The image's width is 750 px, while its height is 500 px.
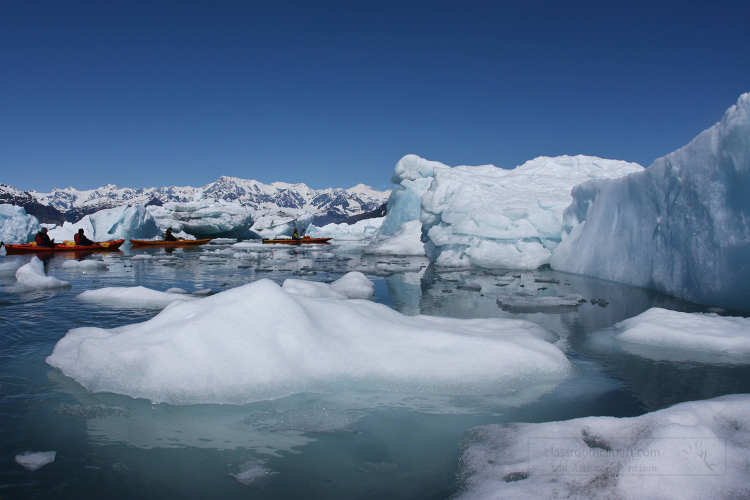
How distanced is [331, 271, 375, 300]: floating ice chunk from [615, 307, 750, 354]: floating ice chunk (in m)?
3.69

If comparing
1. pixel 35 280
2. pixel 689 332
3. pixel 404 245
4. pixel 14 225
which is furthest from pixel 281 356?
pixel 14 225

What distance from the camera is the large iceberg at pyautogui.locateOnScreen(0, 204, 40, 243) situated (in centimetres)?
2402

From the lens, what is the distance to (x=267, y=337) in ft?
10.2

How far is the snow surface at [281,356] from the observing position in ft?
9.36

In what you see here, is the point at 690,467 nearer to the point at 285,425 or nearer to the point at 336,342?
the point at 285,425

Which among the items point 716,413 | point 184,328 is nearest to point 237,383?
point 184,328

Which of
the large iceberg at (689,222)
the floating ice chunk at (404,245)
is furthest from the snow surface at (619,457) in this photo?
the floating ice chunk at (404,245)

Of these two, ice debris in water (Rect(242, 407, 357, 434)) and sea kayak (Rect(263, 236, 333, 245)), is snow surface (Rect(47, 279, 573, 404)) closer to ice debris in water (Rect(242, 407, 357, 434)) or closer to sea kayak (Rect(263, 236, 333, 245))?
ice debris in water (Rect(242, 407, 357, 434))

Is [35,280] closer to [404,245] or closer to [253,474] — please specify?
[253,474]

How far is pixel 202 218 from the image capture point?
2916 cm

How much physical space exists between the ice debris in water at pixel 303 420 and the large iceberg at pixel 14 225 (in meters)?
28.4

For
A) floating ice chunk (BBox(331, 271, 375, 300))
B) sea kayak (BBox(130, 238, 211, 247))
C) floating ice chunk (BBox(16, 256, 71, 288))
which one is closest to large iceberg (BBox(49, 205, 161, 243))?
sea kayak (BBox(130, 238, 211, 247))

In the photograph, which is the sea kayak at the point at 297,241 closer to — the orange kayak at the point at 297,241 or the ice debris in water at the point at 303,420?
the orange kayak at the point at 297,241

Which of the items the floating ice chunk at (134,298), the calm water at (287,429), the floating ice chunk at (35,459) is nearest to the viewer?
the calm water at (287,429)
